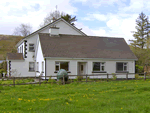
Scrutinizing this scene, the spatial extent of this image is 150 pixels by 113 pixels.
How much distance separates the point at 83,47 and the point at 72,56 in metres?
2.99

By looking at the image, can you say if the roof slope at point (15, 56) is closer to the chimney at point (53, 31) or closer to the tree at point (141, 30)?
the chimney at point (53, 31)

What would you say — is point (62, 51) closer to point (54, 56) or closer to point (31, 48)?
point (54, 56)

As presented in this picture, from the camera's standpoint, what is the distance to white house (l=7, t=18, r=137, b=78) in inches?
910

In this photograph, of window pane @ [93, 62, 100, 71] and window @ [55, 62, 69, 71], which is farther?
window pane @ [93, 62, 100, 71]

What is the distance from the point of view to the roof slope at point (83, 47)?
77.7ft

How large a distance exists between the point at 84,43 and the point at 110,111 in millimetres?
18905

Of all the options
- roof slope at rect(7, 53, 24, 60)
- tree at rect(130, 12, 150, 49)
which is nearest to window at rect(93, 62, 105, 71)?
roof slope at rect(7, 53, 24, 60)

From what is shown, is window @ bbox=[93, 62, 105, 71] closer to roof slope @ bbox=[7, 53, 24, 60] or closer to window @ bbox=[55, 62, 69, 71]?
window @ bbox=[55, 62, 69, 71]

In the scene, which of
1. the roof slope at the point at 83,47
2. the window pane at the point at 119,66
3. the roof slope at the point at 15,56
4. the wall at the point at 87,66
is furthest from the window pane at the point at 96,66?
the roof slope at the point at 15,56

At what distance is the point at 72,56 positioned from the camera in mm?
23312

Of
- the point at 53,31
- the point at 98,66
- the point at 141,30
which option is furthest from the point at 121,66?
the point at 141,30

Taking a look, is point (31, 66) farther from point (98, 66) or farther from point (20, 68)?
point (98, 66)

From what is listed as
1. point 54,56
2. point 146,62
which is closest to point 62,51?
point 54,56

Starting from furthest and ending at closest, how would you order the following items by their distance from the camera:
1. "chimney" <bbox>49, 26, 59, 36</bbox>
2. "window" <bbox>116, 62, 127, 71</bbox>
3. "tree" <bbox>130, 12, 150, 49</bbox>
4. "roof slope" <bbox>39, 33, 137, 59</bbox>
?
1. "tree" <bbox>130, 12, 150, 49</bbox>
2. "chimney" <bbox>49, 26, 59, 36</bbox>
3. "window" <bbox>116, 62, 127, 71</bbox>
4. "roof slope" <bbox>39, 33, 137, 59</bbox>
